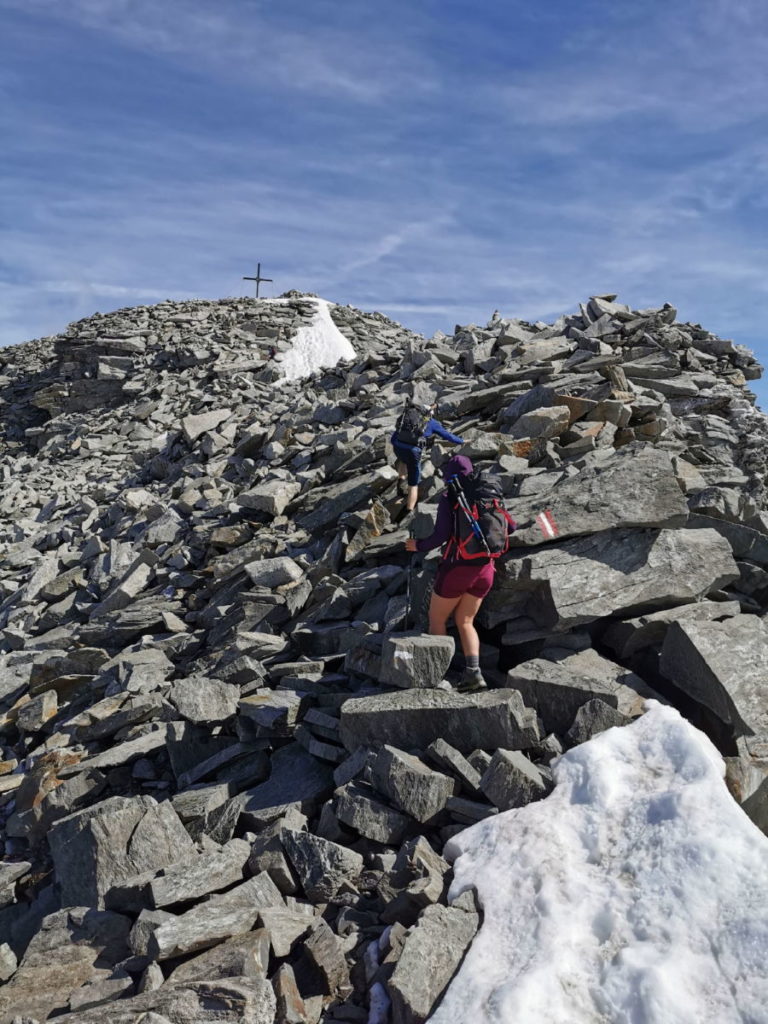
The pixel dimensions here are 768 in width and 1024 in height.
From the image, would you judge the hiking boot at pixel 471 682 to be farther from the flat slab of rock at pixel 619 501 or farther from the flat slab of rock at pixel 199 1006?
the flat slab of rock at pixel 199 1006

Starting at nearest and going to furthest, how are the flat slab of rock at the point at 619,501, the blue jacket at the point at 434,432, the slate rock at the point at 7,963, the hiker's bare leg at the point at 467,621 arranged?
1. the slate rock at the point at 7,963
2. the hiker's bare leg at the point at 467,621
3. the flat slab of rock at the point at 619,501
4. the blue jacket at the point at 434,432

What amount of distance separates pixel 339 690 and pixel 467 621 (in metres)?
1.76

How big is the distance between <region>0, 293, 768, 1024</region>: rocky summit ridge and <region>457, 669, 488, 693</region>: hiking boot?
0.26 m

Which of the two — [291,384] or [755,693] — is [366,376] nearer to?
[291,384]

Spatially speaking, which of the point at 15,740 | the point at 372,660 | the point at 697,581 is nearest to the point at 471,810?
the point at 372,660

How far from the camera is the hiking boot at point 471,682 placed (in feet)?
23.5

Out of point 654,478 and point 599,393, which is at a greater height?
point 599,393

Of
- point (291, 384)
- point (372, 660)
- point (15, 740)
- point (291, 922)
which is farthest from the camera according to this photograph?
point (291, 384)

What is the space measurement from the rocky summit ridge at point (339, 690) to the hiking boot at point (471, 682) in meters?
0.26

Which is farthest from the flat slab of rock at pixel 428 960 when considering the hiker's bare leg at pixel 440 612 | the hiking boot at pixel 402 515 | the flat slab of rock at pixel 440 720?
the hiking boot at pixel 402 515

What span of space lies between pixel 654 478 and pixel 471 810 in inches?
181

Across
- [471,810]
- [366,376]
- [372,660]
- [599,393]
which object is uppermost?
[366,376]

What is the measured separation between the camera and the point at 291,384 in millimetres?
26969

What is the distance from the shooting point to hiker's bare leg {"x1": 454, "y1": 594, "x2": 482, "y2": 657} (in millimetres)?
7422
